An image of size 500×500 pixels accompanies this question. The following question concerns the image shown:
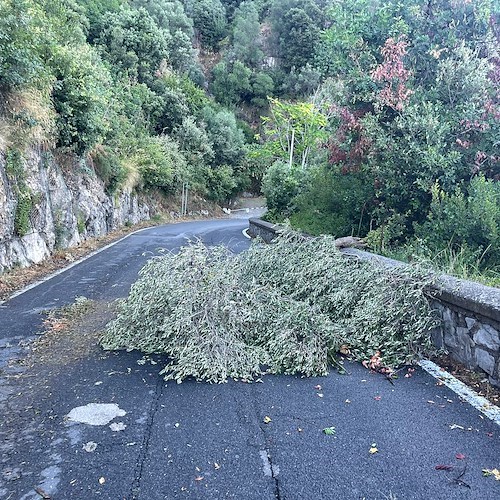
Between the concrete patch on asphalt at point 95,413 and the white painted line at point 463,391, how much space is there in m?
2.78

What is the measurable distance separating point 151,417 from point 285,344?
1.54 metres

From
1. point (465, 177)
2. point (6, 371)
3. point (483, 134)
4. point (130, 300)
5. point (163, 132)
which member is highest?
point (163, 132)

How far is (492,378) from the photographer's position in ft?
12.8

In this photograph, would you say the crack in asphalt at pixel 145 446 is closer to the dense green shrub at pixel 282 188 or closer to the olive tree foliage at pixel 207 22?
the dense green shrub at pixel 282 188

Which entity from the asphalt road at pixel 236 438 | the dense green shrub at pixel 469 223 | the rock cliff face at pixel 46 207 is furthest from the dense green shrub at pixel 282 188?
the asphalt road at pixel 236 438

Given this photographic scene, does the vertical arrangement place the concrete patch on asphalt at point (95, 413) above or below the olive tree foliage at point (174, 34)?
below

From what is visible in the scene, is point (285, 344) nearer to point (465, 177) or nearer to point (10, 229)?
point (465, 177)

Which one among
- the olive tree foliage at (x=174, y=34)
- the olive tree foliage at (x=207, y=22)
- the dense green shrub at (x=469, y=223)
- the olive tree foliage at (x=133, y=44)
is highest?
the olive tree foliage at (x=207, y=22)

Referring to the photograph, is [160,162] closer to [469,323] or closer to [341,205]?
[341,205]

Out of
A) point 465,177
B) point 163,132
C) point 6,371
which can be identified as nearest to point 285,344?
point 6,371

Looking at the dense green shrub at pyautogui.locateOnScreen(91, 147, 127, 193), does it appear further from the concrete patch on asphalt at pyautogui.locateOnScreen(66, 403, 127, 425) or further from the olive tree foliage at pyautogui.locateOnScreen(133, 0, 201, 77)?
the olive tree foliage at pyautogui.locateOnScreen(133, 0, 201, 77)

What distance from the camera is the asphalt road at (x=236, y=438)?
2.60 m

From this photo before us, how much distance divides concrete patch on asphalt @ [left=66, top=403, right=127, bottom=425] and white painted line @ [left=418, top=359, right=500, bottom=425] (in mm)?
2785

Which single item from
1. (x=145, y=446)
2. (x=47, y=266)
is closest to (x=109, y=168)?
(x=47, y=266)
